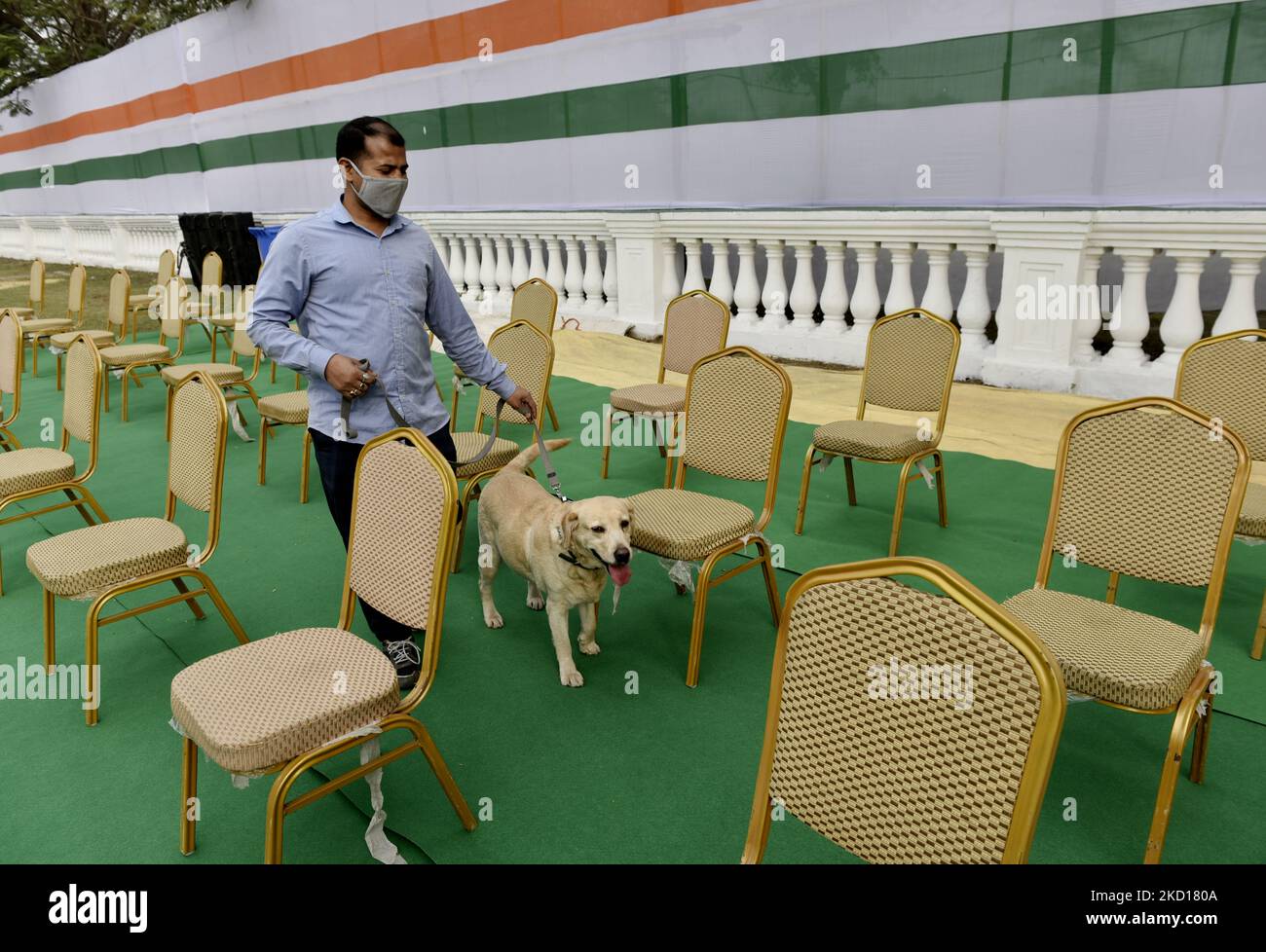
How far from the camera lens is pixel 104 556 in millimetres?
2760

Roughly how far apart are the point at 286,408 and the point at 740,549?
2.80 meters

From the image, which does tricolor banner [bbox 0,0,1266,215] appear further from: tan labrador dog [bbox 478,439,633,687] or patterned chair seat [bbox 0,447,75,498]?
patterned chair seat [bbox 0,447,75,498]

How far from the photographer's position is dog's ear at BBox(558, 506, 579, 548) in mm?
2553

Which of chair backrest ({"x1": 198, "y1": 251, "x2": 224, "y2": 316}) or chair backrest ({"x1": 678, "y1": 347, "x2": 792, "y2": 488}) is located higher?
chair backrest ({"x1": 198, "y1": 251, "x2": 224, "y2": 316})

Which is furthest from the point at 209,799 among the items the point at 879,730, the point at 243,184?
the point at 243,184

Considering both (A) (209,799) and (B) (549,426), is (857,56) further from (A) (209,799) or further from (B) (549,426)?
(A) (209,799)

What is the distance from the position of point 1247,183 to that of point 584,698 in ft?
18.8

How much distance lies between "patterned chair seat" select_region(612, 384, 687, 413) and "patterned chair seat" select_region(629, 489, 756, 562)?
1452mm

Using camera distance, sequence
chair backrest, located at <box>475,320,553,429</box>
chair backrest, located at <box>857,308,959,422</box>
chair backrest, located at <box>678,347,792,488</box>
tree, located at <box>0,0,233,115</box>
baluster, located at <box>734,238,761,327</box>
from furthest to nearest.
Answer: tree, located at <box>0,0,233,115</box>, baluster, located at <box>734,238,761,327</box>, chair backrest, located at <box>475,320,553,429</box>, chair backrest, located at <box>857,308,959,422</box>, chair backrest, located at <box>678,347,792,488</box>

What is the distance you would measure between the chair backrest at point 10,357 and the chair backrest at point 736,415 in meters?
3.83

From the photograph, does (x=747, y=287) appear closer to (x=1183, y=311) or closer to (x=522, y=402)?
(x=1183, y=311)

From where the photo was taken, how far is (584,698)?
2.76 m

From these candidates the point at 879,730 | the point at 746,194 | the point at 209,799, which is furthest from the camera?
the point at 746,194

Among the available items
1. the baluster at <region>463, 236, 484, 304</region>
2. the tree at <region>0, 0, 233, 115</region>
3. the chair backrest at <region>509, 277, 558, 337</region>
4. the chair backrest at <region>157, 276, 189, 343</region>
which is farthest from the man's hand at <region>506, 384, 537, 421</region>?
the tree at <region>0, 0, 233, 115</region>
